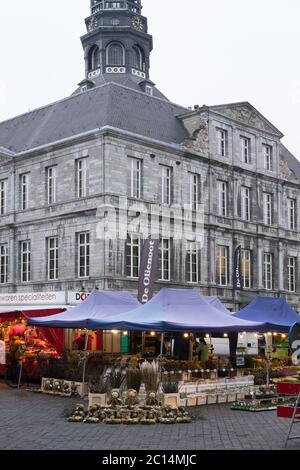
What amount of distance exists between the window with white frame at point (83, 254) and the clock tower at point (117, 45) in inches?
821

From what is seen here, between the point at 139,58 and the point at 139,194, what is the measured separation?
75.4ft

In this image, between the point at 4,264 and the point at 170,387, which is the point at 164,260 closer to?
the point at 4,264

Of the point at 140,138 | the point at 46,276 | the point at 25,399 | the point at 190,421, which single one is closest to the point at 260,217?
the point at 140,138

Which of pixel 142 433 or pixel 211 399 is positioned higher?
pixel 142 433

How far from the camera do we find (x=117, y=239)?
32.6 m

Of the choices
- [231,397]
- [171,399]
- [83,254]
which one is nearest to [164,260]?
[83,254]

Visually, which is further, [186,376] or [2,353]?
[2,353]

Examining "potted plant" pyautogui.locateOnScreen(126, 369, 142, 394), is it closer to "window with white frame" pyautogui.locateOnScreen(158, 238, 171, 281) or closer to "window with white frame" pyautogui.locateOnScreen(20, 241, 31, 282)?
"window with white frame" pyautogui.locateOnScreen(158, 238, 171, 281)

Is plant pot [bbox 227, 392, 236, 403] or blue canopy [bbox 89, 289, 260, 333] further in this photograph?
plant pot [bbox 227, 392, 236, 403]

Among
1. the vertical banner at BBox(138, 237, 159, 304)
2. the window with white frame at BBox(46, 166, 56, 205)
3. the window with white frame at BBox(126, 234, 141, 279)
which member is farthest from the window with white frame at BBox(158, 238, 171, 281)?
the window with white frame at BBox(46, 166, 56, 205)

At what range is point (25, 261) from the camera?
3688 cm

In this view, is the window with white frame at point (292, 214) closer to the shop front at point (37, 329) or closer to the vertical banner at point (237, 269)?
the vertical banner at point (237, 269)

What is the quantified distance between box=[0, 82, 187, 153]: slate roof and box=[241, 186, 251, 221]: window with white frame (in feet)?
16.1

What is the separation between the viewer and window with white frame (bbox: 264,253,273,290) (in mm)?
41156
